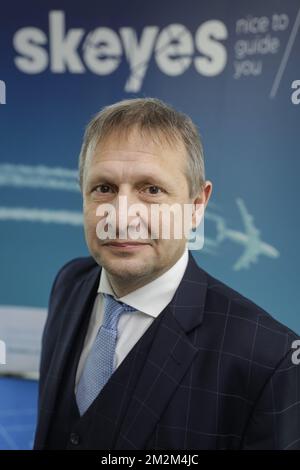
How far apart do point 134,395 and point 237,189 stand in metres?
0.80

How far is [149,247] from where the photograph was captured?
1.20m

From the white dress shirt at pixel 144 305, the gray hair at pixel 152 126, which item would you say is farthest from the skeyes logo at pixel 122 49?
the white dress shirt at pixel 144 305

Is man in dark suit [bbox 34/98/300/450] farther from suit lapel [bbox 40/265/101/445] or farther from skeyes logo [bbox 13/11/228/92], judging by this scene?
skeyes logo [bbox 13/11/228/92]

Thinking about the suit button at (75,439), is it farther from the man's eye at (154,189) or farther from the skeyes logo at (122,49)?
the skeyes logo at (122,49)

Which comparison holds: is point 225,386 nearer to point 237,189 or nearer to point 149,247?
point 149,247

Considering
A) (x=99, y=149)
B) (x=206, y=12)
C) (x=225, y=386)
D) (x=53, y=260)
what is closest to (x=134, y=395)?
(x=225, y=386)

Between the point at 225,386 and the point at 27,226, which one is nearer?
the point at 225,386

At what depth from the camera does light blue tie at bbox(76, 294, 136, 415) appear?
1.23m

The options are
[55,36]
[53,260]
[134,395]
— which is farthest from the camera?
[53,260]

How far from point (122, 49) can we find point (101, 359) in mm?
1053

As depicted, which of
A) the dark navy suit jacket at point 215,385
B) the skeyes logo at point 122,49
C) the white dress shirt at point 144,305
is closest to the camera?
the dark navy suit jacket at point 215,385

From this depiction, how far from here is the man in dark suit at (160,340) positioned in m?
1.16

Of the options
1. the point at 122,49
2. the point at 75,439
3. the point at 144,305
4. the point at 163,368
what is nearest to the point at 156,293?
the point at 144,305

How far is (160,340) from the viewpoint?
3.92 ft
